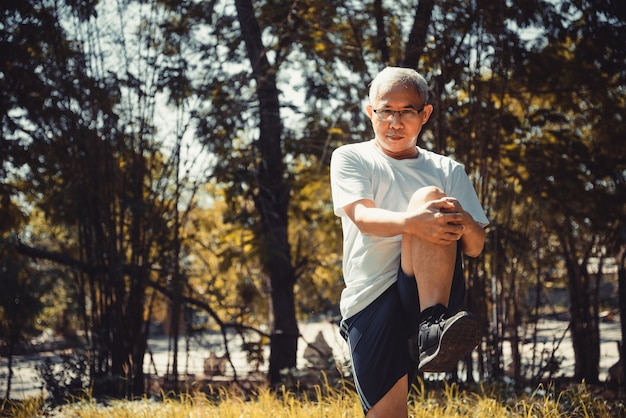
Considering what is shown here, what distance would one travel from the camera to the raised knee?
76.4 inches

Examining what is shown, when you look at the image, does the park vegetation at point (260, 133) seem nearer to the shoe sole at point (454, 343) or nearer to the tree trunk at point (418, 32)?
the tree trunk at point (418, 32)

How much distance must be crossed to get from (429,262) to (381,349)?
0.33 meters

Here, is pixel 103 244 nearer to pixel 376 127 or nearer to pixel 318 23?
pixel 318 23

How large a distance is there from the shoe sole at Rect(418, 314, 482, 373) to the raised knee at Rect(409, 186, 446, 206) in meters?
0.35

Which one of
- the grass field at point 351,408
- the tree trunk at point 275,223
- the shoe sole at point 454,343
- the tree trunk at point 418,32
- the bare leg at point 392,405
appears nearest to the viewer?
the shoe sole at point 454,343

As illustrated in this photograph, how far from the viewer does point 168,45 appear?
5480 mm

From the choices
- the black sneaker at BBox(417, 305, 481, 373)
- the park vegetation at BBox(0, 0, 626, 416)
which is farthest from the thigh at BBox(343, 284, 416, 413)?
the park vegetation at BBox(0, 0, 626, 416)

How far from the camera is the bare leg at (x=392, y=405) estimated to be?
2.04m

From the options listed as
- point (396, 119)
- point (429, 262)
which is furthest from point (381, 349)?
point (396, 119)

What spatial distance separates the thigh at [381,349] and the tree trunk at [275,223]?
14.3ft

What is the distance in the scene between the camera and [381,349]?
2.06m

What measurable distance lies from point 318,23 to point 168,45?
1272 millimetres

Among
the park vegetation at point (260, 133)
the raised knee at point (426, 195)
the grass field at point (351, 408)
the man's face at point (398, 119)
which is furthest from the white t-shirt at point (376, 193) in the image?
the park vegetation at point (260, 133)

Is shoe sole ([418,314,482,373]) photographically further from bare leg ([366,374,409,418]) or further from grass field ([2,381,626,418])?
grass field ([2,381,626,418])
